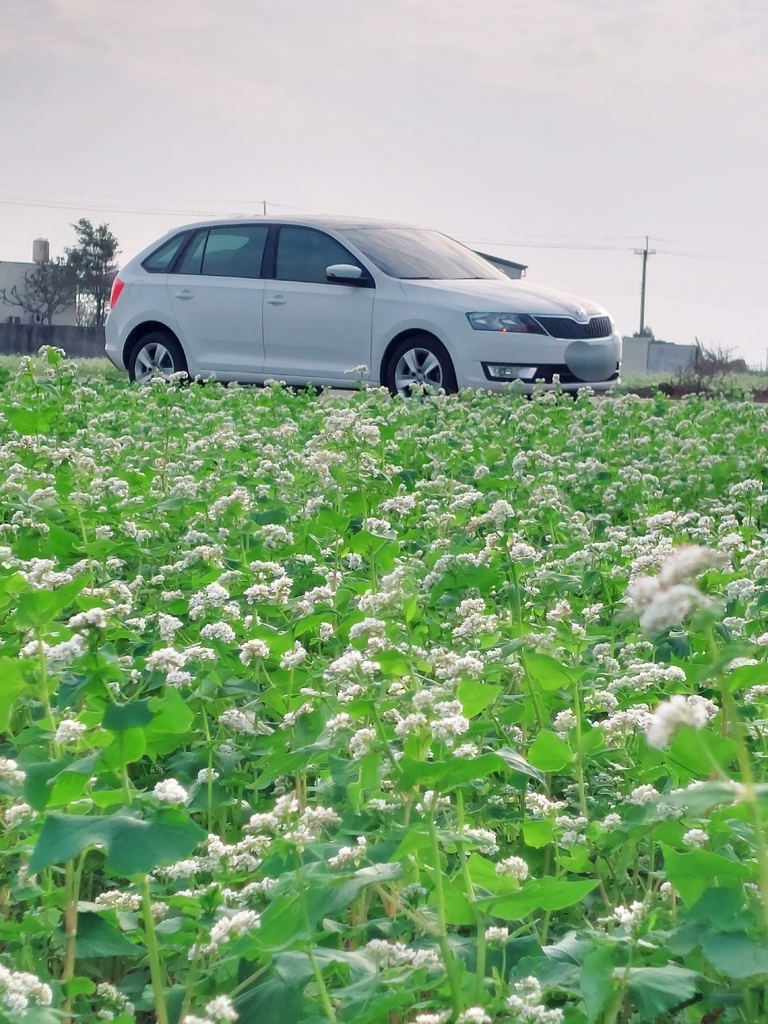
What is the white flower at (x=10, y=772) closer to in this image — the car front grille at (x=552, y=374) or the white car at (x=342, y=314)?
the white car at (x=342, y=314)

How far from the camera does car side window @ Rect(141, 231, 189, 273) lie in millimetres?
13562

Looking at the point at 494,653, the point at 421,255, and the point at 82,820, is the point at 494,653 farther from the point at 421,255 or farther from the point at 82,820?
the point at 421,255

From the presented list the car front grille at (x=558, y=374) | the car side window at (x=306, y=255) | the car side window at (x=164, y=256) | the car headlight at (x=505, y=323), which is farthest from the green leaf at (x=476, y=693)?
the car side window at (x=164, y=256)

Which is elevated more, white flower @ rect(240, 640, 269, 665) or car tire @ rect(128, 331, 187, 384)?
car tire @ rect(128, 331, 187, 384)

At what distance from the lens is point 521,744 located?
3.08m

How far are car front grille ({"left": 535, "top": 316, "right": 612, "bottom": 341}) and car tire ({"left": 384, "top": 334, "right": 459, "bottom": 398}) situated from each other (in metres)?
0.97

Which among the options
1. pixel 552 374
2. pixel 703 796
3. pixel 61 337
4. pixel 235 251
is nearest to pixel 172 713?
pixel 703 796

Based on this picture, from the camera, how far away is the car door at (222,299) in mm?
12969

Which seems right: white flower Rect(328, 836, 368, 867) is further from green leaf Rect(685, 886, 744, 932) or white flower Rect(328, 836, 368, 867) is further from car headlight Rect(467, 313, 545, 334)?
car headlight Rect(467, 313, 545, 334)

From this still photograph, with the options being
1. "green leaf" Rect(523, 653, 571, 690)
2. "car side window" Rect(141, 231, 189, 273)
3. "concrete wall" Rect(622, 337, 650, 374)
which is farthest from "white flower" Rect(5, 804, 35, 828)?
"concrete wall" Rect(622, 337, 650, 374)

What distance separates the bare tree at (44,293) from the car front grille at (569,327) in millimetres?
52292

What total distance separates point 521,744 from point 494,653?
0.38 m

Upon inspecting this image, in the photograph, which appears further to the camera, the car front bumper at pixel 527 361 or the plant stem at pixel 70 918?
the car front bumper at pixel 527 361

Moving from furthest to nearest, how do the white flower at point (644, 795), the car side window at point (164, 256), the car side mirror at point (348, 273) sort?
the car side window at point (164, 256) < the car side mirror at point (348, 273) < the white flower at point (644, 795)
